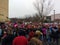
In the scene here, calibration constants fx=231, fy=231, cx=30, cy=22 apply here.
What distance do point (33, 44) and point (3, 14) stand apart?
46.0 metres

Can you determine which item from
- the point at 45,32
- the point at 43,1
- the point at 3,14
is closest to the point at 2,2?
the point at 3,14

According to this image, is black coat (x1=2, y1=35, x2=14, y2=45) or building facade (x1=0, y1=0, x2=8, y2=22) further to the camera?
building facade (x1=0, y1=0, x2=8, y2=22)

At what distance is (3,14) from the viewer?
175 ft

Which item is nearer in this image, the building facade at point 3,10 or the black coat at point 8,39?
the black coat at point 8,39

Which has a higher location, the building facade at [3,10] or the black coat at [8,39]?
the building facade at [3,10]

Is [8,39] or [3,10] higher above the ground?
[3,10]

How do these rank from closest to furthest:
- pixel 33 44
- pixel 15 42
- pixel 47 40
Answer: pixel 33 44, pixel 15 42, pixel 47 40

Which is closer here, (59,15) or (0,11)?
(0,11)

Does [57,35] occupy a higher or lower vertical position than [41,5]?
lower

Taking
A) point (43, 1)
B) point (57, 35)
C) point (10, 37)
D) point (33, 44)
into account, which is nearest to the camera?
point (33, 44)

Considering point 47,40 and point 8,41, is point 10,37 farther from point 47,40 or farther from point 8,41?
point 47,40

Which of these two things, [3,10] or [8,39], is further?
[3,10]

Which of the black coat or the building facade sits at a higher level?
the building facade

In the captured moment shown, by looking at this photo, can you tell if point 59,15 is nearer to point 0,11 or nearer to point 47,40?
point 0,11
